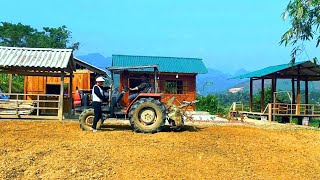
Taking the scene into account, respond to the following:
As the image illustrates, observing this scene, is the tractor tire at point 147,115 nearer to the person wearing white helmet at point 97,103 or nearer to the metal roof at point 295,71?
the person wearing white helmet at point 97,103

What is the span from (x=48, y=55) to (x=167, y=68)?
390 inches

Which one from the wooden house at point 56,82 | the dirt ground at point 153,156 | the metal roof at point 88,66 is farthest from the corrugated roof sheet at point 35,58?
the dirt ground at point 153,156

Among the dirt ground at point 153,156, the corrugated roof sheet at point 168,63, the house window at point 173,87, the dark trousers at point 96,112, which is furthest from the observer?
the house window at point 173,87

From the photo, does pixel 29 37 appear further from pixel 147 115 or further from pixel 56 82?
pixel 147 115

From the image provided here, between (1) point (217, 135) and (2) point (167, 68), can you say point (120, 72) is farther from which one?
(2) point (167, 68)

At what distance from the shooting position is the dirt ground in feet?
22.2

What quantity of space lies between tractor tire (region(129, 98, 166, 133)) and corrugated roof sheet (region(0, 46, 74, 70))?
16.9ft

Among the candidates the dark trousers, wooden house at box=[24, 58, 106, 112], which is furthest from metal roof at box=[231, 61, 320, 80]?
the dark trousers

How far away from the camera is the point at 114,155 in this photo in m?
7.69

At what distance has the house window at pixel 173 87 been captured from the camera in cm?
2427

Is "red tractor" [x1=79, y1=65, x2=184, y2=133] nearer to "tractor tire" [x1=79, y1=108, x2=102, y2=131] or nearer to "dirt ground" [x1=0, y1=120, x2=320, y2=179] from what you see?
"tractor tire" [x1=79, y1=108, x2=102, y2=131]

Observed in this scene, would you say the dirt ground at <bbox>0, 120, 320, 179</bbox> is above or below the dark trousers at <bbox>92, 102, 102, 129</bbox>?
below

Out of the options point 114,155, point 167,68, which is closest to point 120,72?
point 114,155

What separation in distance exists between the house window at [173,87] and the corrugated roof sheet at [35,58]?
9590 mm
